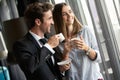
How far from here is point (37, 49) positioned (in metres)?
1.78

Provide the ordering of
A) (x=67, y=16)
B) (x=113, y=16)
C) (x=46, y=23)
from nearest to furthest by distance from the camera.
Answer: (x=46, y=23), (x=67, y=16), (x=113, y=16)

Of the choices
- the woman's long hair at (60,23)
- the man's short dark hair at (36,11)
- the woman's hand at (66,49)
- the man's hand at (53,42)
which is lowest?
the woman's hand at (66,49)

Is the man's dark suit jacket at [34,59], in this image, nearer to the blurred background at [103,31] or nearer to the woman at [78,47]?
the woman at [78,47]

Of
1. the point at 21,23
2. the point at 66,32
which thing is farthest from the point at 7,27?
the point at 66,32

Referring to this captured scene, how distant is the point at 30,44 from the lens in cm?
177

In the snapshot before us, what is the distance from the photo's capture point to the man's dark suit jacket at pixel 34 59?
5.56ft

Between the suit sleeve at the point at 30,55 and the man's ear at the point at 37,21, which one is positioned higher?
the man's ear at the point at 37,21

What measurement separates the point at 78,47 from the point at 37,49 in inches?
11.4

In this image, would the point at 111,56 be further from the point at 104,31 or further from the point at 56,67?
the point at 56,67

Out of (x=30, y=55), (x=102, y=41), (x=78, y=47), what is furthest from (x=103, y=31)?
(x=30, y=55)

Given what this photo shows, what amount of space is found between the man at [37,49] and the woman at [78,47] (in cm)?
15

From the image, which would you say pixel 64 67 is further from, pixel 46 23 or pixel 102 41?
pixel 102 41

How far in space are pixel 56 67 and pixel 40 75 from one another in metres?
0.17

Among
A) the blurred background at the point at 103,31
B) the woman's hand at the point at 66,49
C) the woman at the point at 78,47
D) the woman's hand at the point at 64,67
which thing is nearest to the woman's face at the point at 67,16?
the woman at the point at 78,47
